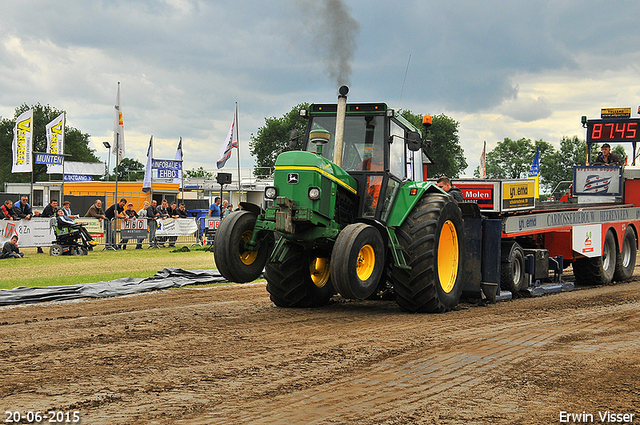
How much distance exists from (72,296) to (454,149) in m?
64.4

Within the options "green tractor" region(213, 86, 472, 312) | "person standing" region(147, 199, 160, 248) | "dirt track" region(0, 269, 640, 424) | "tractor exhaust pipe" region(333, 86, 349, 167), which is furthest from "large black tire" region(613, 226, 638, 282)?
"person standing" region(147, 199, 160, 248)

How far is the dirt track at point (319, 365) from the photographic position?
4.20 meters

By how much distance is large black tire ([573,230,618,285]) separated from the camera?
43.1ft

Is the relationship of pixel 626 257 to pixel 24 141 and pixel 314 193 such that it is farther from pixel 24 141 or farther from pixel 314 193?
pixel 24 141

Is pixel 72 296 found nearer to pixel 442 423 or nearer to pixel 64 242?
pixel 442 423

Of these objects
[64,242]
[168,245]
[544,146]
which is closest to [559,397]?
[64,242]

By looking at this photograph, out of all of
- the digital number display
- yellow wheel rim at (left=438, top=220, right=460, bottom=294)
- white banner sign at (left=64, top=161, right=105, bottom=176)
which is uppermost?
white banner sign at (left=64, top=161, right=105, bottom=176)

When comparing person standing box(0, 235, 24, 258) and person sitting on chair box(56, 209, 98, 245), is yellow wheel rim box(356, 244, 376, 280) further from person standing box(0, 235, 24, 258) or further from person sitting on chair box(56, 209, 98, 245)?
person sitting on chair box(56, 209, 98, 245)

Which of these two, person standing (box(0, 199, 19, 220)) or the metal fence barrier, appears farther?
the metal fence barrier

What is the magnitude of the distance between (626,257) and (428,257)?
8.41 meters

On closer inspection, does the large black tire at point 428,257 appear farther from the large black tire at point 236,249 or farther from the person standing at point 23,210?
the person standing at point 23,210

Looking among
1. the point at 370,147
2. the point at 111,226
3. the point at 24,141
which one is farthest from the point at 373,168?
the point at 24,141

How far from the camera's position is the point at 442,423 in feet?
13.0

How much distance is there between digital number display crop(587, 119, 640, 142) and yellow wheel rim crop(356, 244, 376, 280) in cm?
1264
